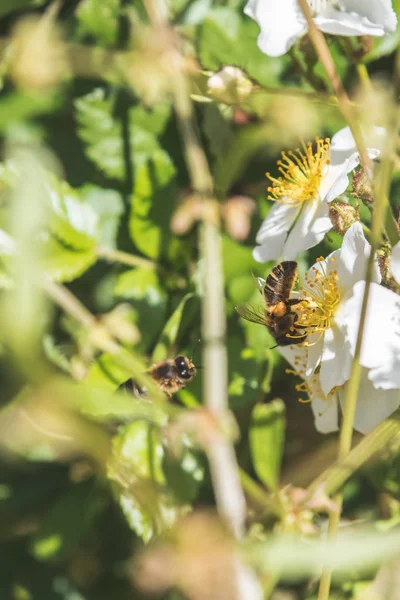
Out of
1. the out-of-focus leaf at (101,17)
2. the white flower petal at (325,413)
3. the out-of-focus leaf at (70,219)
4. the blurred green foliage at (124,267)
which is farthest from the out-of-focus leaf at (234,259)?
the out-of-focus leaf at (101,17)

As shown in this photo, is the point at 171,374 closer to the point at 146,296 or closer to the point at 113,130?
the point at 146,296

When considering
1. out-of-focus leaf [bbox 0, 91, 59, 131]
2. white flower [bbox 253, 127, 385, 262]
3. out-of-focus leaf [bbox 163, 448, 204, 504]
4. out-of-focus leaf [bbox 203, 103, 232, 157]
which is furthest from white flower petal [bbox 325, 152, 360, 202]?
out-of-focus leaf [bbox 0, 91, 59, 131]

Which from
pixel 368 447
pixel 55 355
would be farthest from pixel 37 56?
pixel 368 447

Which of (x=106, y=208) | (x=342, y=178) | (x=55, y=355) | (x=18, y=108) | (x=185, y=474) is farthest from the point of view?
(x=18, y=108)

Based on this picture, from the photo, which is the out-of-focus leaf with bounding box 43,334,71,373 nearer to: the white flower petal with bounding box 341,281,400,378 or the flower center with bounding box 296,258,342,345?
the flower center with bounding box 296,258,342,345

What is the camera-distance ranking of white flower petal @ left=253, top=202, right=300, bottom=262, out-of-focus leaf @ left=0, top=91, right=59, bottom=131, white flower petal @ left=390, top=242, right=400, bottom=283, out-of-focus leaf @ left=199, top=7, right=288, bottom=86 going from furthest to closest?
out-of-focus leaf @ left=0, top=91, right=59, bottom=131
out-of-focus leaf @ left=199, top=7, right=288, bottom=86
white flower petal @ left=253, top=202, right=300, bottom=262
white flower petal @ left=390, top=242, right=400, bottom=283

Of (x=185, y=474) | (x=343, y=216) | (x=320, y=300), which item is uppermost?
(x=343, y=216)

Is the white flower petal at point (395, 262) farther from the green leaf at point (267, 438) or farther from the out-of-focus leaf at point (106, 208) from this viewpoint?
the out-of-focus leaf at point (106, 208)
